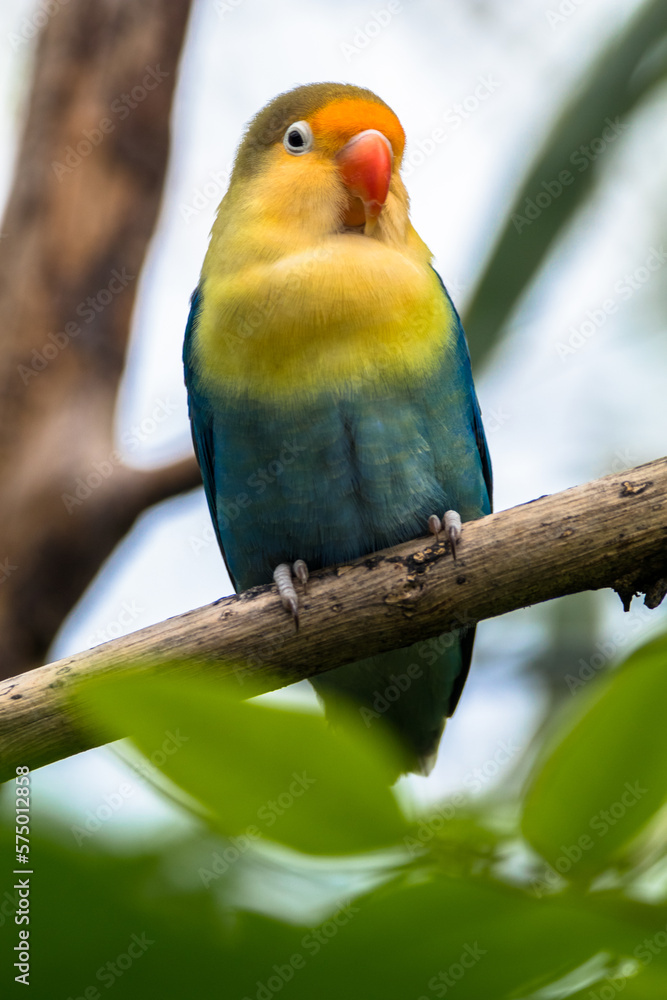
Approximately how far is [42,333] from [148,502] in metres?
1.10

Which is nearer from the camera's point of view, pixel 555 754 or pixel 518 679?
pixel 555 754

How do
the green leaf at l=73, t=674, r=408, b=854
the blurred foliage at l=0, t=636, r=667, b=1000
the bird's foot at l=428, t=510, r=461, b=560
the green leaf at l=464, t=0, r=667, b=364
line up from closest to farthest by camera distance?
the blurred foliage at l=0, t=636, r=667, b=1000 < the green leaf at l=73, t=674, r=408, b=854 < the bird's foot at l=428, t=510, r=461, b=560 < the green leaf at l=464, t=0, r=667, b=364

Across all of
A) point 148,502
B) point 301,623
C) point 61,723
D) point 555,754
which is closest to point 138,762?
point 555,754

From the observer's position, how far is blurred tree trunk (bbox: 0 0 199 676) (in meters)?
4.76

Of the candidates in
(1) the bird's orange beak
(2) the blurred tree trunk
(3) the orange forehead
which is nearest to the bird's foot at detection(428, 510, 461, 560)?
(1) the bird's orange beak

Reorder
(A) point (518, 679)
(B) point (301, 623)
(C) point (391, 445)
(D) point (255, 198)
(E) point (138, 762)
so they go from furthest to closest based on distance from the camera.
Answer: (A) point (518, 679)
(D) point (255, 198)
(C) point (391, 445)
(B) point (301, 623)
(E) point (138, 762)

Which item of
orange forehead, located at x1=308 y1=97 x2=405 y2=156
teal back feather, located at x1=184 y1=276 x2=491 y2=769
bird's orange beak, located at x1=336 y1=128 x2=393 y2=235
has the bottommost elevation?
teal back feather, located at x1=184 y1=276 x2=491 y2=769

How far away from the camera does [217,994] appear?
1.85 feet

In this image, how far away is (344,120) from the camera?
364cm

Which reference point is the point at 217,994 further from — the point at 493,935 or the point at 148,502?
the point at 148,502

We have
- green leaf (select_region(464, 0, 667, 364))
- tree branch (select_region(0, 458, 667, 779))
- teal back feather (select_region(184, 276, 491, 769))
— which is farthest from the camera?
green leaf (select_region(464, 0, 667, 364))

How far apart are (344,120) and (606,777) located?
3.40 metres

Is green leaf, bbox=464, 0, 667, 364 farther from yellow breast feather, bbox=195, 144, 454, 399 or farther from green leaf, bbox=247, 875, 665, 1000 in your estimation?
green leaf, bbox=247, 875, 665, 1000

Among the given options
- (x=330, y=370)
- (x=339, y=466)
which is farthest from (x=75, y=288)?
(x=339, y=466)
